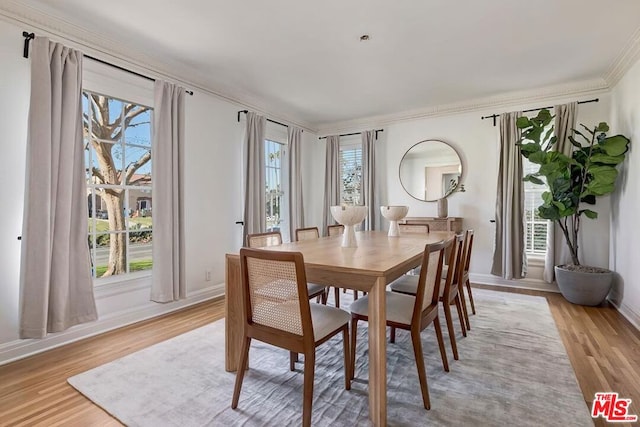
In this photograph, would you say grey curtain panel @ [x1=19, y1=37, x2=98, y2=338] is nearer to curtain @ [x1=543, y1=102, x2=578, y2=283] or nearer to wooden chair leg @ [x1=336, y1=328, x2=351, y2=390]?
wooden chair leg @ [x1=336, y1=328, x2=351, y2=390]

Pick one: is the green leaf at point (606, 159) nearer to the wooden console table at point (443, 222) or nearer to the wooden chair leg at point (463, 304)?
the wooden console table at point (443, 222)

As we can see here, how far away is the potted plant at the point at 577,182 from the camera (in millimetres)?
3234

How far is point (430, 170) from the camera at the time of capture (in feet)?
15.5

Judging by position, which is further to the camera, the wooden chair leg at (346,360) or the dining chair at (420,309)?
the wooden chair leg at (346,360)

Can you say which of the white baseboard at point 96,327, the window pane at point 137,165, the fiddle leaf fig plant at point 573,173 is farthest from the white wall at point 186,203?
the fiddle leaf fig plant at point 573,173

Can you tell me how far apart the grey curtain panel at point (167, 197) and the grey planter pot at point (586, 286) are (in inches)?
160

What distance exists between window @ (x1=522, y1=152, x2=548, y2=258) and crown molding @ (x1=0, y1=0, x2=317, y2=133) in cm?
382

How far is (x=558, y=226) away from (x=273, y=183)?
377 cm

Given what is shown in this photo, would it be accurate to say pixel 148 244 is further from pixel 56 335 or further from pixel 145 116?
pixel 145 116

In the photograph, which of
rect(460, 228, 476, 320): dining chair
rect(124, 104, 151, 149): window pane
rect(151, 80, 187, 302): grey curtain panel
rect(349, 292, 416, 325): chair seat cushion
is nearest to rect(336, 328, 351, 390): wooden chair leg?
rect(349, 292, 416, 325): chair seat cushion

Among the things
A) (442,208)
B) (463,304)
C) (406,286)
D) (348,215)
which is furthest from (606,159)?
(348,215)

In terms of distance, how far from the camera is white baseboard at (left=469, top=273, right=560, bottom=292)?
3.98 m

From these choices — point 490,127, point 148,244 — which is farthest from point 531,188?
point 148,244

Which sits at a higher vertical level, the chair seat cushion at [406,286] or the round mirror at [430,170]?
the round mirror at [430,170]
